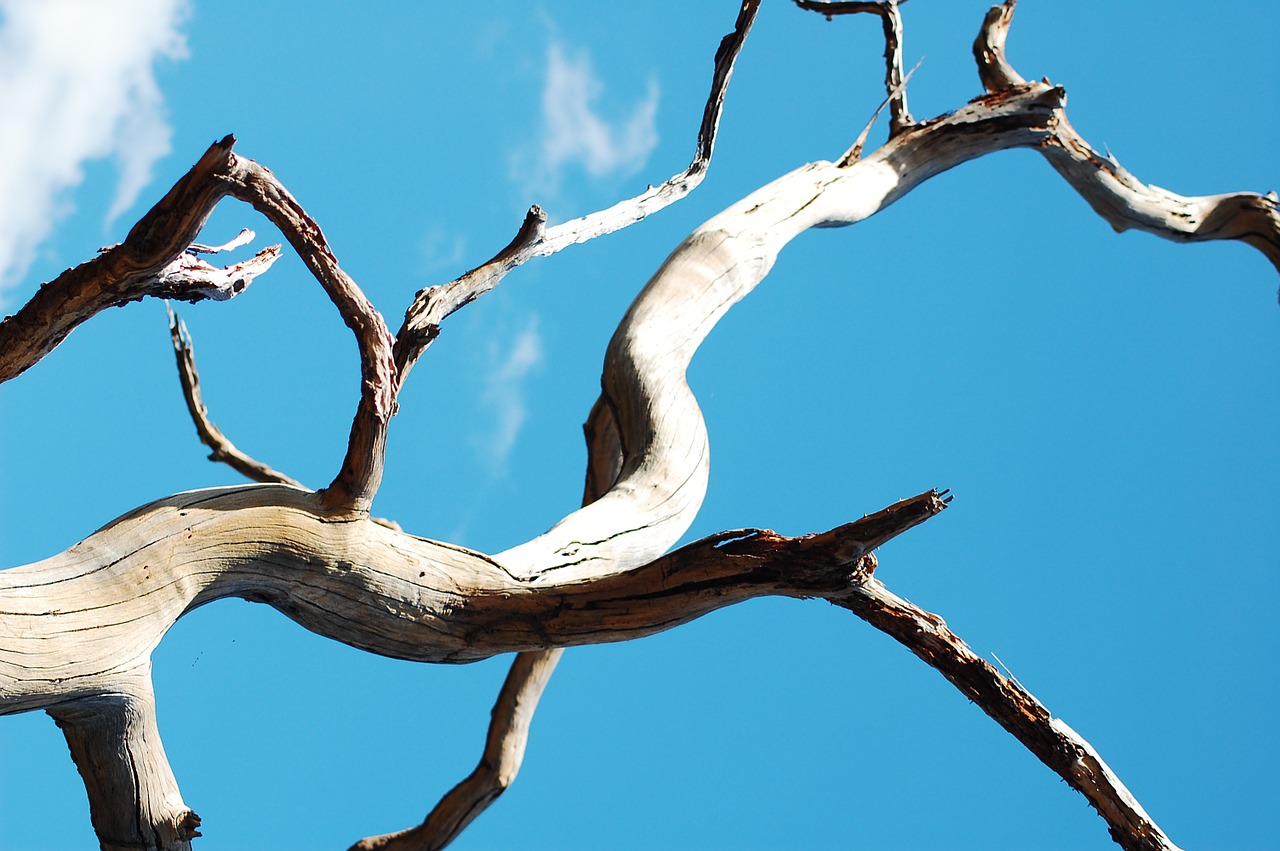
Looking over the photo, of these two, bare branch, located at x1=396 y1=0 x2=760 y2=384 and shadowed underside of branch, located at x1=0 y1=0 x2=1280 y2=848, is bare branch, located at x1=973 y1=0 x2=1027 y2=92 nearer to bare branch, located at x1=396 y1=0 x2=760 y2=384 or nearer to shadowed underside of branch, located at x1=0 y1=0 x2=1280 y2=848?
bare branch, located at x1=396 y1=0 x2=760 y2=384

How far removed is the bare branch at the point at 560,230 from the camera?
2193mm

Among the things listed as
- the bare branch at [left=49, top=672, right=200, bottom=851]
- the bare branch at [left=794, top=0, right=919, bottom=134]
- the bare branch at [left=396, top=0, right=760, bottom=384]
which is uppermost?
the bare branch at [left=794, top=0, right=919, bottom=134]

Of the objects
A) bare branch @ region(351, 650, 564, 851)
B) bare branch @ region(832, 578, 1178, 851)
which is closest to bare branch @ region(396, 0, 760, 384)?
bare branch @ region(832, 578, 1178, 851)

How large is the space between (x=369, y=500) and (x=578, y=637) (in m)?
0.46

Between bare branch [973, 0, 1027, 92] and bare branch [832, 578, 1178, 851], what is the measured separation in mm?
2386

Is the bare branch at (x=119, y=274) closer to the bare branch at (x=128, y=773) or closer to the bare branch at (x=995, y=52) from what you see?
the bare branch at (x=128, y=773)

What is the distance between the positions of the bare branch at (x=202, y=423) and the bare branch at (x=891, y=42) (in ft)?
7.29

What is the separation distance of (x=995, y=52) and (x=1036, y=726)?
2.72 meters

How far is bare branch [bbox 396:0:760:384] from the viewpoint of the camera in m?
2.19

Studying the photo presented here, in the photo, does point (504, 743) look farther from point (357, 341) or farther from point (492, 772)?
point (357, 341)

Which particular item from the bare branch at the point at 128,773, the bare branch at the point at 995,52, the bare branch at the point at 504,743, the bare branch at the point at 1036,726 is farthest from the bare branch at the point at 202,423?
the bare branch at the point at 995,52

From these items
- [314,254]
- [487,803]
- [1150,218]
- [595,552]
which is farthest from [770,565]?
[1150,218]

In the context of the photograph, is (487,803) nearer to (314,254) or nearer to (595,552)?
(595,552)

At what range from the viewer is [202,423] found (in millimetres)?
3910
